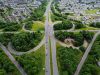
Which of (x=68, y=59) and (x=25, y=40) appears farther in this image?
(x=25, y=40)

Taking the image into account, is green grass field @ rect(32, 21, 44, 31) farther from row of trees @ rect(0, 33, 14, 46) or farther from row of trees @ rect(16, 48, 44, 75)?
row of trees @ rect(16, 48, 44, 75)

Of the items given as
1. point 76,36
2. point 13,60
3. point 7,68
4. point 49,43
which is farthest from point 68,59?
point 7,68

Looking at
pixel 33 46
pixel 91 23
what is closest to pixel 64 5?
pixel 91 23

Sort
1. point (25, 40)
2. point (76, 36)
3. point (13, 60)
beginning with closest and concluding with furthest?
1. point (13, 60)
2. point (25, 40)
3. point (76, 36)

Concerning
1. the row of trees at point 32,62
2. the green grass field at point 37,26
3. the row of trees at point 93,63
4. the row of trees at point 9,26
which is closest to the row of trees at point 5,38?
the row of trees at point 9,26

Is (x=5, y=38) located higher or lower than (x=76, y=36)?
higher

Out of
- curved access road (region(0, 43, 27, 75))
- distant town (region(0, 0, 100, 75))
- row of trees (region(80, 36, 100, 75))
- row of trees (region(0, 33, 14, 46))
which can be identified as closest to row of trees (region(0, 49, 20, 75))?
distant town (region(0, 0, 100, 75))

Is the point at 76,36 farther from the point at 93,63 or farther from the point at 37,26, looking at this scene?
the point at 37,26

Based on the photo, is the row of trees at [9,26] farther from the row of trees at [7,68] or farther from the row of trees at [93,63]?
the row of trees at [93,63]
